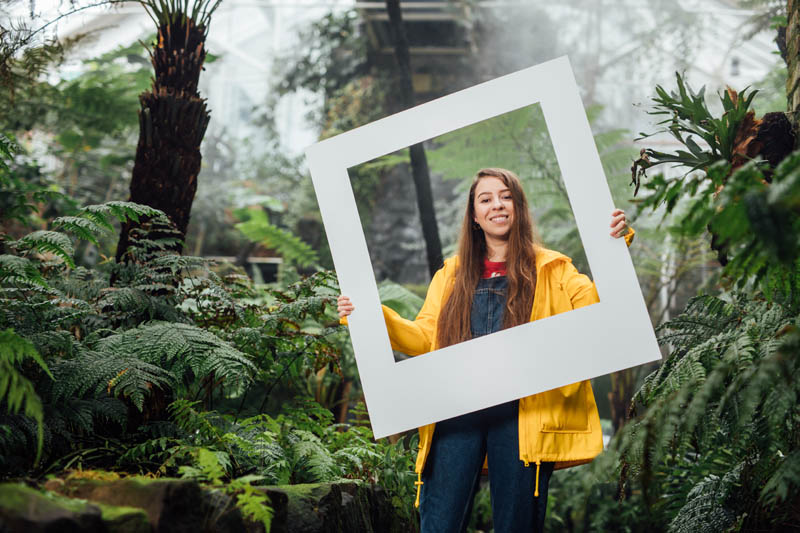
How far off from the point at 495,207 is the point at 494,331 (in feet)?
1.38

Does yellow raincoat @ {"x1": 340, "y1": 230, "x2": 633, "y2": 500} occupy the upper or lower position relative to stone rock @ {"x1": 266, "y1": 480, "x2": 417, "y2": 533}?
upper

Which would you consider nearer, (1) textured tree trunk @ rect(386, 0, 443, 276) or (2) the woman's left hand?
(2) the woman's left hand

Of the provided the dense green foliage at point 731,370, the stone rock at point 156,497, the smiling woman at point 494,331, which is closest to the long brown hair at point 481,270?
the smiling woman at point 494,331

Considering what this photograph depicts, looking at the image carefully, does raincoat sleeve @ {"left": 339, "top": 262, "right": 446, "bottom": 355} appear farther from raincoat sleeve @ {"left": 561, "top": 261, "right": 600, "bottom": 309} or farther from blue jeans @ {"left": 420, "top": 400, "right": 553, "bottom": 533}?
raincoat sleeve @ {"left": 561, "top": 261, "right": 600, "bottom": 309}

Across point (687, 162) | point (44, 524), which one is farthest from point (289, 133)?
point (44, 524)

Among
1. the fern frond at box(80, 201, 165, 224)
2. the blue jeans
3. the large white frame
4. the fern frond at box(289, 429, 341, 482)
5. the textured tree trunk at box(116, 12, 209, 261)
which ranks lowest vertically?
the blue jeans

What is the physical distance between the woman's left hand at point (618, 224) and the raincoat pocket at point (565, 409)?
480mm

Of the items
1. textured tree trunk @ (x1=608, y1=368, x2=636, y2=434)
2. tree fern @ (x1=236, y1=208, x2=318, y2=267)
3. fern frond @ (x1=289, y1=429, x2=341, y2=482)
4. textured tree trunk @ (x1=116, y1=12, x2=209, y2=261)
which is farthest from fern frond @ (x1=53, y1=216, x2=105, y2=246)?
textured tree trunk @ (x1=608, y1=368, x2=636, y2=434)

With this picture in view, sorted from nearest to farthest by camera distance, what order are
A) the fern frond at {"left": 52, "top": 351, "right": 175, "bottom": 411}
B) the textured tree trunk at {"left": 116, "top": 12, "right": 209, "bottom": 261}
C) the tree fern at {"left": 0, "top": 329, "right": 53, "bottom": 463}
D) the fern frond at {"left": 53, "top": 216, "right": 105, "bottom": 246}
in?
the tree fern at {"left": 0, "top": 329, "right": 53, "bottom": 463}
the fern frond at {"left": 52, "top": 351, "right": 175, "bottom": 411}
the fern frond at {"left": 53, "top": 216, "right": 105, "bottom": 246}
the textured tree trunk at {"left": 116, "top": 12, "right": 209, "bottom": 261}

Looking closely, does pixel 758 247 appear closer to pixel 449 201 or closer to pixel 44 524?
pixel 44 524

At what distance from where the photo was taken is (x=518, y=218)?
1968 mm

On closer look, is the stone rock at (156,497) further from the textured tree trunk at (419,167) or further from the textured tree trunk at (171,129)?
the textured tree trunk at (419,167)

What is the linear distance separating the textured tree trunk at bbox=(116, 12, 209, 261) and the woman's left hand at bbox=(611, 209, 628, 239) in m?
1.67

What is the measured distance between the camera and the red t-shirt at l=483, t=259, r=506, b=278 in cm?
198
